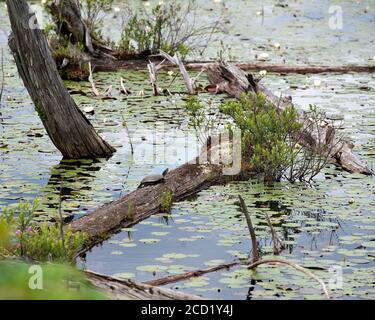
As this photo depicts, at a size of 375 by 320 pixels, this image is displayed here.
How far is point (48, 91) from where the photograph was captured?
27.9 feet

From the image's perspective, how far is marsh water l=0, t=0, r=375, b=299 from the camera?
5.82 m

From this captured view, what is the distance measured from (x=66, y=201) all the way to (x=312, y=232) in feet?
6.62

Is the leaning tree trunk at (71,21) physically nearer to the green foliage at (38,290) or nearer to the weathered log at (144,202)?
the weathered log at (144,202)

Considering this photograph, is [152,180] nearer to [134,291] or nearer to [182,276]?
[182,276]

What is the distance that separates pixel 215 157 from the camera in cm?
836

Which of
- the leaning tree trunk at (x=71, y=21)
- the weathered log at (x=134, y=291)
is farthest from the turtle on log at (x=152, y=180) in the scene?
the leaning tree trunk at (x=71, y=21)

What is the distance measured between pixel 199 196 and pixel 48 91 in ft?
5.80

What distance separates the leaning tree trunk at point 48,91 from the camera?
8.15m

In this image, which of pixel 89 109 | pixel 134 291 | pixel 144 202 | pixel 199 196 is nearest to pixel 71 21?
pixel 89 109

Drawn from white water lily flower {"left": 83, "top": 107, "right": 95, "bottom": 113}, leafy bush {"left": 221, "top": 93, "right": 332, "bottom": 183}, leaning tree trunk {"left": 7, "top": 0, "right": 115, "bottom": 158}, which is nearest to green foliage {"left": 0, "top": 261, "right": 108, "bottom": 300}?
leafy bush {"left": 221, "top": 93, "right": 332, "bottom": 183}

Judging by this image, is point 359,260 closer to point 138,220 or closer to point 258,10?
point 138,220

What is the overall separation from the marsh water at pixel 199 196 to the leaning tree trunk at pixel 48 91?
0.62 feet

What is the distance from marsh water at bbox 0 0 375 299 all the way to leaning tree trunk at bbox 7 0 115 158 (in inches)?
7.4

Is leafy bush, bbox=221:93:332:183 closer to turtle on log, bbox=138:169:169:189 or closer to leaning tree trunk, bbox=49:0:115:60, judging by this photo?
→ turtle on log, bbox=138:169:169:189
